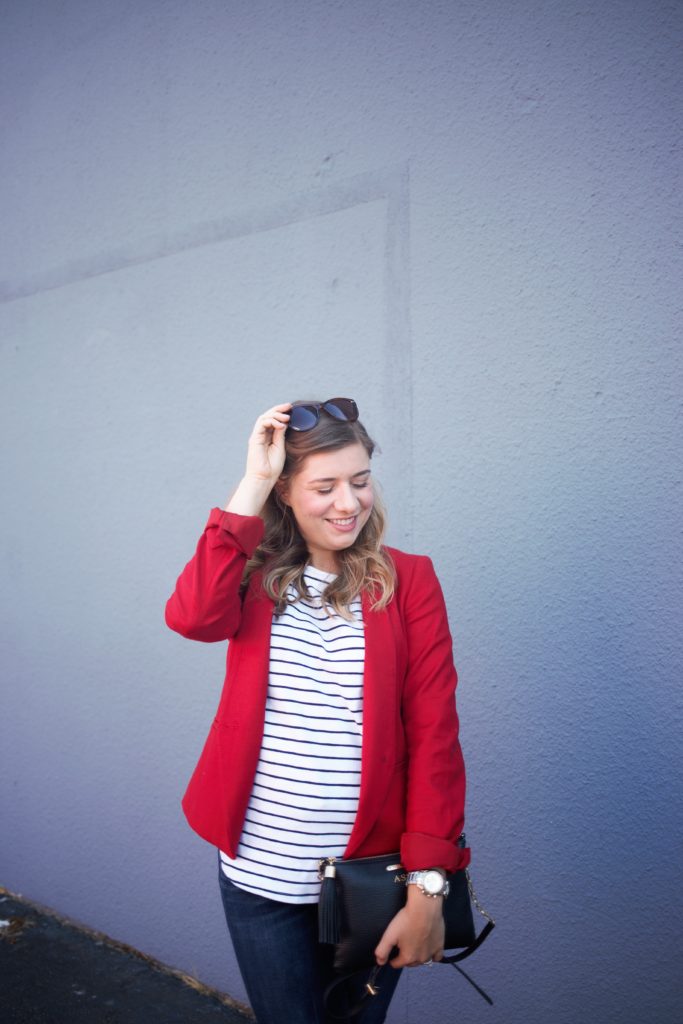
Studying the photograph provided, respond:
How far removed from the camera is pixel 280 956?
1.63 m

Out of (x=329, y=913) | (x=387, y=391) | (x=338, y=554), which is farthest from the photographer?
(x=387, y=391)

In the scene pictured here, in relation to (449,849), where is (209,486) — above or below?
above

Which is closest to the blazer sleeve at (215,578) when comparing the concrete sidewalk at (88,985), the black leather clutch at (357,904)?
the black leather clutch at (357,904)

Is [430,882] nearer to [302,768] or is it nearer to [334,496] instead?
[302,768]

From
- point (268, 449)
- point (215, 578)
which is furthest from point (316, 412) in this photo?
point (215, 578)

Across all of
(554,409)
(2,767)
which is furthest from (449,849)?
(2,767)

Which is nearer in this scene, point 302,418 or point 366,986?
point 366,986

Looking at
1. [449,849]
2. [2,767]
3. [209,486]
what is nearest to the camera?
[449,849]

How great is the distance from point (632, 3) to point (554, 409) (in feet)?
3.79

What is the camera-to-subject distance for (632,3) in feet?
7.09

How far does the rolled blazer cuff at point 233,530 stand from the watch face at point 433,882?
0.78 m

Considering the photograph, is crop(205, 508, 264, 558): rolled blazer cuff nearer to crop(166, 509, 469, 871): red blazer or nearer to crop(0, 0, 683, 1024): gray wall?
crop(166, 509, 469, 871): red blazer

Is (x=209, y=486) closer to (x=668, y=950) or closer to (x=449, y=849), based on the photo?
(x=449, y=849)

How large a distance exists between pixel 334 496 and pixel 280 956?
3.28 ft
